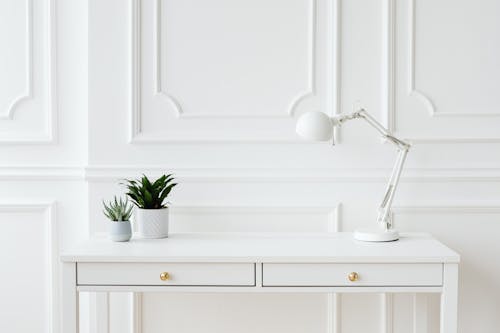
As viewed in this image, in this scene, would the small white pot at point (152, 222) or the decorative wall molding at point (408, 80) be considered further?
the decorative wall molding at point (408, 80)

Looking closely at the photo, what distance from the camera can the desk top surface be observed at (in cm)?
174

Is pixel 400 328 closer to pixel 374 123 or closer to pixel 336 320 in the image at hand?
pixel 336 320

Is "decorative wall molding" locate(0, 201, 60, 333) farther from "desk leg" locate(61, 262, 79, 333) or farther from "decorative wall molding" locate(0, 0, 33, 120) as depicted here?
"desk leg" locate(61, 262, 79, 333)

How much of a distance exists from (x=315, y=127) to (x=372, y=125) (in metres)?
0.24

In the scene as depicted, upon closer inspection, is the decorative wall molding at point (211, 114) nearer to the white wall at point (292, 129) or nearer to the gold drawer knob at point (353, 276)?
the white wall at point (292, 129)

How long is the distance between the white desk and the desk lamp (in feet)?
0.57

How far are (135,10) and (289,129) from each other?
0.80 metres

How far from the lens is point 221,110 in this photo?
225cm

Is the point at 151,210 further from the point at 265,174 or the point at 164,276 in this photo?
the point at 265,174

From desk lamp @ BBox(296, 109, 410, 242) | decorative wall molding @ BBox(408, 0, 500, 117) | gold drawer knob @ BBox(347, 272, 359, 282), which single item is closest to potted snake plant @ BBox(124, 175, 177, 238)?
desk lamp @ BBox(296, 109, 410, 242)

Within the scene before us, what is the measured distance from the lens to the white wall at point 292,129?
7.26 feet

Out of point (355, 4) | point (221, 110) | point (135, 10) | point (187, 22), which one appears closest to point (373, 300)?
point (221, 110)

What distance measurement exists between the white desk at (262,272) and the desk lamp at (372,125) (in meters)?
0.17

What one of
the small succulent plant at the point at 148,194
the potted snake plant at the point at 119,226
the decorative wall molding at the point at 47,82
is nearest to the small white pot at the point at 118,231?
the potted snake plant at the point at 119,226
